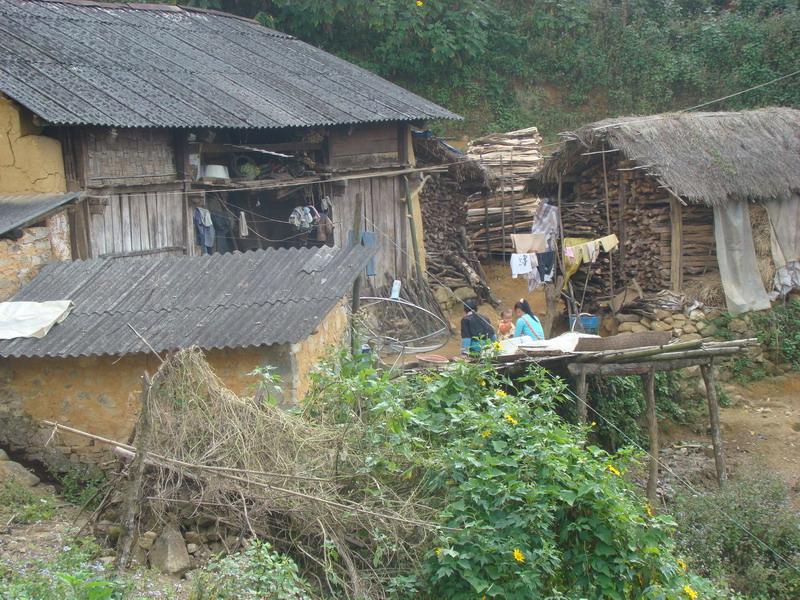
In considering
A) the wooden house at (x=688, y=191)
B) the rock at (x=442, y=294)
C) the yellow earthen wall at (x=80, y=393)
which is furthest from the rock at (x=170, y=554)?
the rock at (x=442, y=294)

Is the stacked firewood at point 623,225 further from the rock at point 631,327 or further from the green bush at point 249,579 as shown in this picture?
the green bush at point 249,579

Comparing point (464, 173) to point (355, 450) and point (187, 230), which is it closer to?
point (187, 230)

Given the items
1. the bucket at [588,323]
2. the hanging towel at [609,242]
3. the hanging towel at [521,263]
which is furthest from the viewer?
the hanging towel at [521,263]

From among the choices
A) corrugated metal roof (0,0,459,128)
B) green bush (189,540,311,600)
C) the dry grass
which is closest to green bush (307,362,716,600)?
the dry grass

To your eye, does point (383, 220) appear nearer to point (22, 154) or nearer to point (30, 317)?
point (22, 154)

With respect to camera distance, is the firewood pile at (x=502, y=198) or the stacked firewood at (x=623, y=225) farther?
the firewood pile at (x=502, y=198)

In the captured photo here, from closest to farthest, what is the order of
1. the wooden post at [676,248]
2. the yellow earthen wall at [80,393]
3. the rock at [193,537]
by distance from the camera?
1. the rock at [193,537]
2. the yellow earthen wall at [80,393]
3. the wooden post at [676,248]

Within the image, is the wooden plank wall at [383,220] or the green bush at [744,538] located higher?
the wooden plank wall at [383,220]

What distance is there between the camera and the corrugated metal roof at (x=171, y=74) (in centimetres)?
1184

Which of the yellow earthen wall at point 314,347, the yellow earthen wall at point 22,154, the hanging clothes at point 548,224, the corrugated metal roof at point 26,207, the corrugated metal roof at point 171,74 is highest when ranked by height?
the corrugated metal roof at point 171,74

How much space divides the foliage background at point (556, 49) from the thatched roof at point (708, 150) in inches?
306

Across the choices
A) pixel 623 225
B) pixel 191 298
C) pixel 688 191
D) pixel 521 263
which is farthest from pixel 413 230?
pixel 191 298

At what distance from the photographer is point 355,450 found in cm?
743

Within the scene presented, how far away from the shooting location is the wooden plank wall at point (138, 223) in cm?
1202
